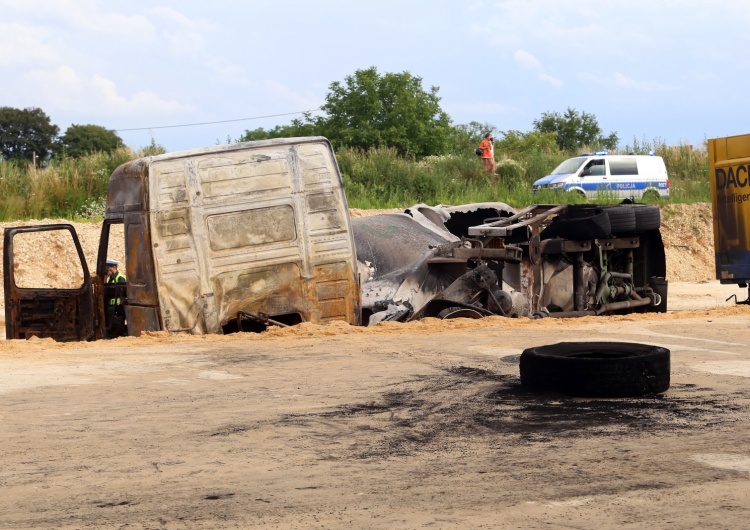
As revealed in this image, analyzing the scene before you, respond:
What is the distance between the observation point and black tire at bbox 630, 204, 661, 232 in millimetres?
13688

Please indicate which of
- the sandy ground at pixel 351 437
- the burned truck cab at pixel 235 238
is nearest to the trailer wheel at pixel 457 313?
the sandy ground at pixel 351 437

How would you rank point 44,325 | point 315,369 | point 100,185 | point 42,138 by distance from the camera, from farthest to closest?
point 42,138
point 100,185
point 44,325
point 315,369

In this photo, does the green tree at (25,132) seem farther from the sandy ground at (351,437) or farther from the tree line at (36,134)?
the sandy ground at (351,437)

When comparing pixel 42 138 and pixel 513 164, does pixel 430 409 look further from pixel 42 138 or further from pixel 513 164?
pixel 42 138

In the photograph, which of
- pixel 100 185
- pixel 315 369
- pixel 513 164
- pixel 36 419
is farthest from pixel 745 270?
pixel 513 164

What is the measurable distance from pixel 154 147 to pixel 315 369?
22.6 meters

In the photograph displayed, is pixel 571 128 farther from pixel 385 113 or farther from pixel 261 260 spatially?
pixel 261 260

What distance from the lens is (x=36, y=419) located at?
6980 millimetres

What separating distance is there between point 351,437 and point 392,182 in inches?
1012

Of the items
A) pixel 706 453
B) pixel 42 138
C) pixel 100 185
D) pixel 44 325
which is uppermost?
pixel 42 138

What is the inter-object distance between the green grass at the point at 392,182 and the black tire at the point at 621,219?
14659 millimetres

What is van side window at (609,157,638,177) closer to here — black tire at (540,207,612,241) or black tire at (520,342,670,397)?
black tire at (540,207,612,241)

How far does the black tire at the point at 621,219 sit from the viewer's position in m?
13.4

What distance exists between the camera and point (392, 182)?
3178cm
